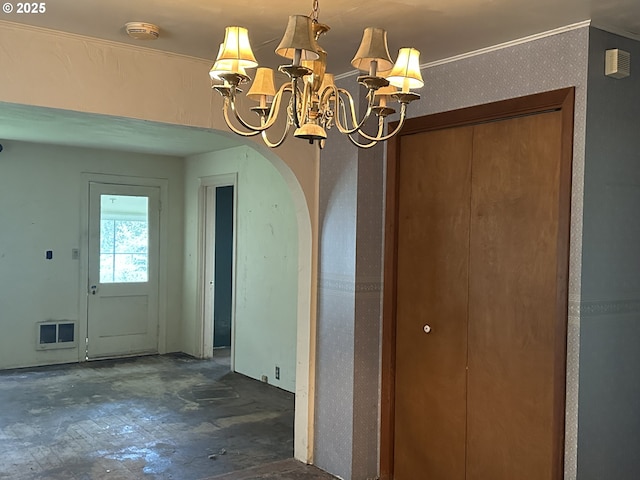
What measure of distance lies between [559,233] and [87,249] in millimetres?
5442

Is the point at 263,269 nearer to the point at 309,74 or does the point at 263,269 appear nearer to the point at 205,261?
the point at 205,261

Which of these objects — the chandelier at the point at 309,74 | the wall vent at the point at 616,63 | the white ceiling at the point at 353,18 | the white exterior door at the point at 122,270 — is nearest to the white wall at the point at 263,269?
the white exterior door at the point at 122,270

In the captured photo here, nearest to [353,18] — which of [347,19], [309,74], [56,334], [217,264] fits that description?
[347,19]

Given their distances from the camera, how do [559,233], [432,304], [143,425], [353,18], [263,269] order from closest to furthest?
1. [353,18]
2. [559,233]
3. [432,304]
4. [143,425]
5. [263,269]

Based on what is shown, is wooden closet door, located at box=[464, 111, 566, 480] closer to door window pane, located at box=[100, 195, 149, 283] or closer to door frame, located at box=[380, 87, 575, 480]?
door frame, located at box=[380, 87, 575, 480]

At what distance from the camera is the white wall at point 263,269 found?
19.0ft

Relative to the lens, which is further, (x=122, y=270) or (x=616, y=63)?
(x=122, y=270)

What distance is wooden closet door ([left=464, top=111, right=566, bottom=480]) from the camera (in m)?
2.90

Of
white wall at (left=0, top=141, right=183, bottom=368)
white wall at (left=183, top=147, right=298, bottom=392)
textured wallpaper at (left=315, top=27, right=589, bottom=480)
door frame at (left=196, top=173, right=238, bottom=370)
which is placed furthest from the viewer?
door frame at (left=196, top=173, right=238, bottom=370)

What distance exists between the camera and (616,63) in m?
2.77

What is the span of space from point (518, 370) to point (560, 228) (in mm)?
724

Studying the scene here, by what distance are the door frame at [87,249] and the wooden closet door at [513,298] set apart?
16.1 ft

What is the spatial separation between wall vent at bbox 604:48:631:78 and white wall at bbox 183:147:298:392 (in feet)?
10.8

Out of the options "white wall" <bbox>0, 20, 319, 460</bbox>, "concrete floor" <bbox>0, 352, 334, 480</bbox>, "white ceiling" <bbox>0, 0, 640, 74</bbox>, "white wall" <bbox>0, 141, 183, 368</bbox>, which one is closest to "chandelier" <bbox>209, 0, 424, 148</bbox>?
"white ceiling" <bbox>0, 0, 640, 74</bbox>
